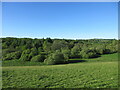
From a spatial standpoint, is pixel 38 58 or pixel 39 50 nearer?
pixel 39 50

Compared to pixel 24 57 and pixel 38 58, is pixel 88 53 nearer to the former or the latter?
pixel 38 58

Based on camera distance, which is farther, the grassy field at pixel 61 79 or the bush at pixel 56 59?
the bush at pixel 56 59

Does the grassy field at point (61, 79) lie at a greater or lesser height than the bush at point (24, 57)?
greater

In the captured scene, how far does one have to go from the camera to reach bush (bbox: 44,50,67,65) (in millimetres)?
9514

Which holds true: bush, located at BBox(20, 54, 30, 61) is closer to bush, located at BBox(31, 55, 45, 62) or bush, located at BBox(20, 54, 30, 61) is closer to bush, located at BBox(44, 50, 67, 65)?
bush, located at BBox(31, 55, 45, 62)

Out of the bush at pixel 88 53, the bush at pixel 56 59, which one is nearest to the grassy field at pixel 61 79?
the bush at pixel 56 59

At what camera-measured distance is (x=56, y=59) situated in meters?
9.90

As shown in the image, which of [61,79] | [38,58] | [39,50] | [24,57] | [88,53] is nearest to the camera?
[61,79]

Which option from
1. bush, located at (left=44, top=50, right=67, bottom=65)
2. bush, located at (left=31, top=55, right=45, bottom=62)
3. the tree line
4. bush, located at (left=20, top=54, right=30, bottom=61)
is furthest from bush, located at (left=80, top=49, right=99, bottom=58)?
bush, located at (left=20, top=54, right=30, bottom=61)

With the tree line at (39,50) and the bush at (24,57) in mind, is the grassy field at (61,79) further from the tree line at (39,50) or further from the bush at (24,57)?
the bush at (24,57)

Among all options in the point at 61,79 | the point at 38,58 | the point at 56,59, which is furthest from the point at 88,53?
the point at 61,79

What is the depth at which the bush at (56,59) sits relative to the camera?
9514 millimetres

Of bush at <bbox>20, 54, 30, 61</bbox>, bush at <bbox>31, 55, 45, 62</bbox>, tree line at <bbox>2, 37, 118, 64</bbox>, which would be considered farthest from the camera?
bush at <bbox>31, 55, 45, 62</bbox>

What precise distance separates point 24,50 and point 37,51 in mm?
1322
